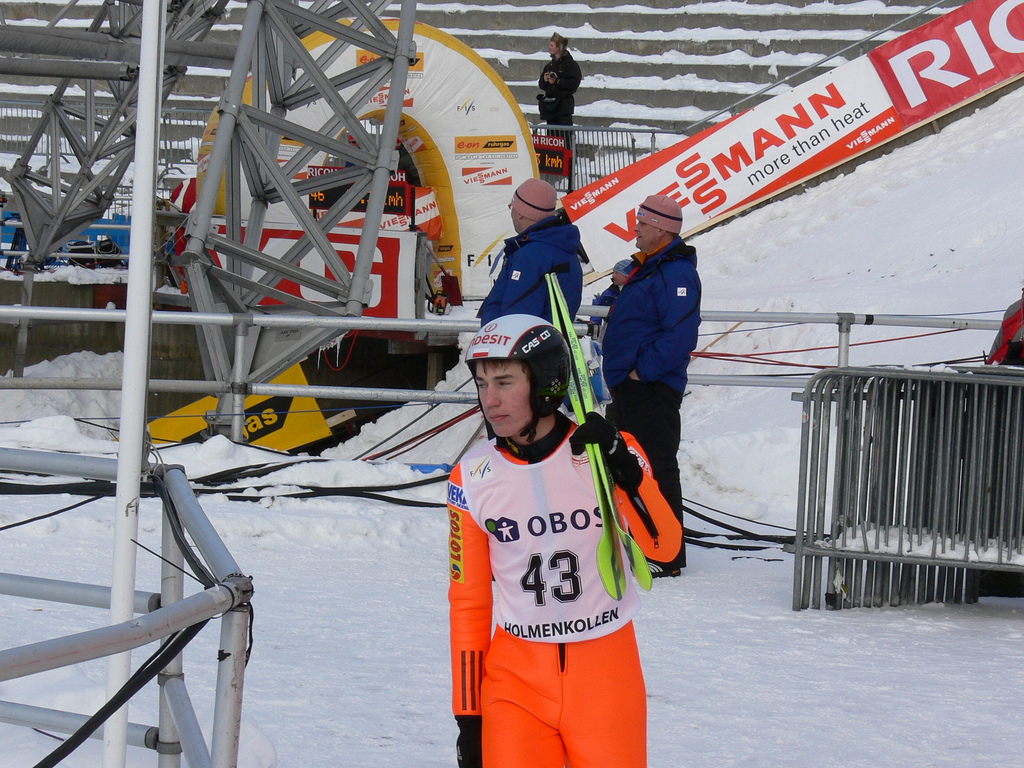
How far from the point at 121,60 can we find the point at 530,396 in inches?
357

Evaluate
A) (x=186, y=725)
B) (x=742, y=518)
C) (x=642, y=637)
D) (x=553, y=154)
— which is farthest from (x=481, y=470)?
(x=553, y=154)

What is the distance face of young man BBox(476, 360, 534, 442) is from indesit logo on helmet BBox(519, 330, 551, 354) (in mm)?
46

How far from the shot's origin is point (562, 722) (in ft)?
8.46

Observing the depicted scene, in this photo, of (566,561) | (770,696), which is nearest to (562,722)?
(566,561)

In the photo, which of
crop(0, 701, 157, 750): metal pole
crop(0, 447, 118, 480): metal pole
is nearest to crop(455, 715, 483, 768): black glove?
crop(0, 701, 157, 750): metal pole

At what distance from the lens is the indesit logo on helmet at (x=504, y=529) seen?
268cm

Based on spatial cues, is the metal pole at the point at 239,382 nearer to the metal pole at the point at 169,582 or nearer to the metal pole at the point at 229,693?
the metal pole at the point at 169,582

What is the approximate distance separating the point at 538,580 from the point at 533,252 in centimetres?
339

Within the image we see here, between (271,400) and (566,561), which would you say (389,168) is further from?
(566,561)

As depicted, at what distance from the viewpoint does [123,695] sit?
1874 mm

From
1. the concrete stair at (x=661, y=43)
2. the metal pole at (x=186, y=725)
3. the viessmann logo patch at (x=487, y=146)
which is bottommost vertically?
the metal pole at (x=186, y=725)

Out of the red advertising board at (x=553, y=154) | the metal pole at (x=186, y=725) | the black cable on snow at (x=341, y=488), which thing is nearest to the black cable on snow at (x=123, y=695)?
the metal pole at (x=186, y=725)

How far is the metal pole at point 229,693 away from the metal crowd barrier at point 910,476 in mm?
4000

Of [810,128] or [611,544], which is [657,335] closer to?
[611,544]
